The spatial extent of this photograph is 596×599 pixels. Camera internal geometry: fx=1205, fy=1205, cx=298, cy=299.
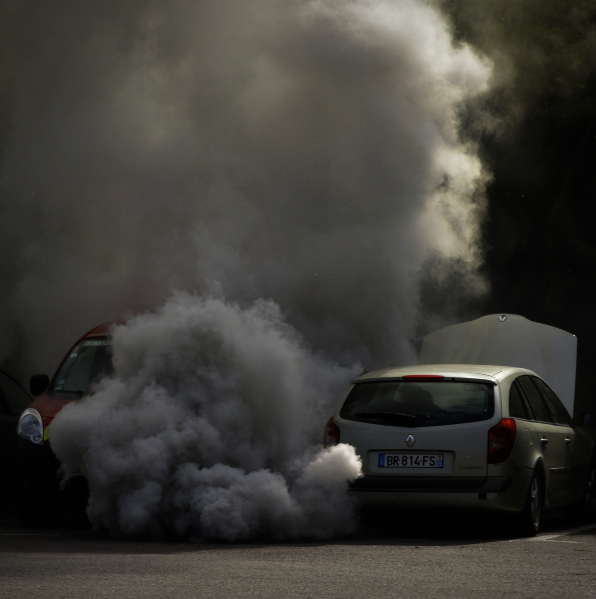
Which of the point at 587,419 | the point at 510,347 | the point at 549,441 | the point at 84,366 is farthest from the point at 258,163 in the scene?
the point at 549,441

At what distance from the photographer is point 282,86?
13.9 meters

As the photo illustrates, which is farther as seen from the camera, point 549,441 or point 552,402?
point 552,402

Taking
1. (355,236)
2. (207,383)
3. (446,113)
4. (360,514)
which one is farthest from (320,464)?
(446,113)

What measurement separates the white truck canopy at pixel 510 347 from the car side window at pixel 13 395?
15.9 feet

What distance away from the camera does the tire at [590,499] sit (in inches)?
432

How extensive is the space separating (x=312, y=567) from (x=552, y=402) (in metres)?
4.05

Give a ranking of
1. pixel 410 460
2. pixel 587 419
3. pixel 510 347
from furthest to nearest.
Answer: pixel 510 347 < pixel 587 419 < pixel 410 460

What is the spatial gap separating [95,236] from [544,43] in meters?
9.31

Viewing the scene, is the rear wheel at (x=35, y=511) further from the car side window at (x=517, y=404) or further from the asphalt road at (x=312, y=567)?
the car side window at (x=517, y=404)

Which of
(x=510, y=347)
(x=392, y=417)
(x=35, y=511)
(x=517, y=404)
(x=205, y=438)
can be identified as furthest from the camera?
(x=510, y=347)

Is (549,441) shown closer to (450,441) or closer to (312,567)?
(450,441)

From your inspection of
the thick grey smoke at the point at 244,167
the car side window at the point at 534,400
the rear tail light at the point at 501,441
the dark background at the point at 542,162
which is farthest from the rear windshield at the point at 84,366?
the dark background at the point at 542,162

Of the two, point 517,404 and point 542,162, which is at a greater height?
point 542,162

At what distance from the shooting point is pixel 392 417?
918 centimetres
